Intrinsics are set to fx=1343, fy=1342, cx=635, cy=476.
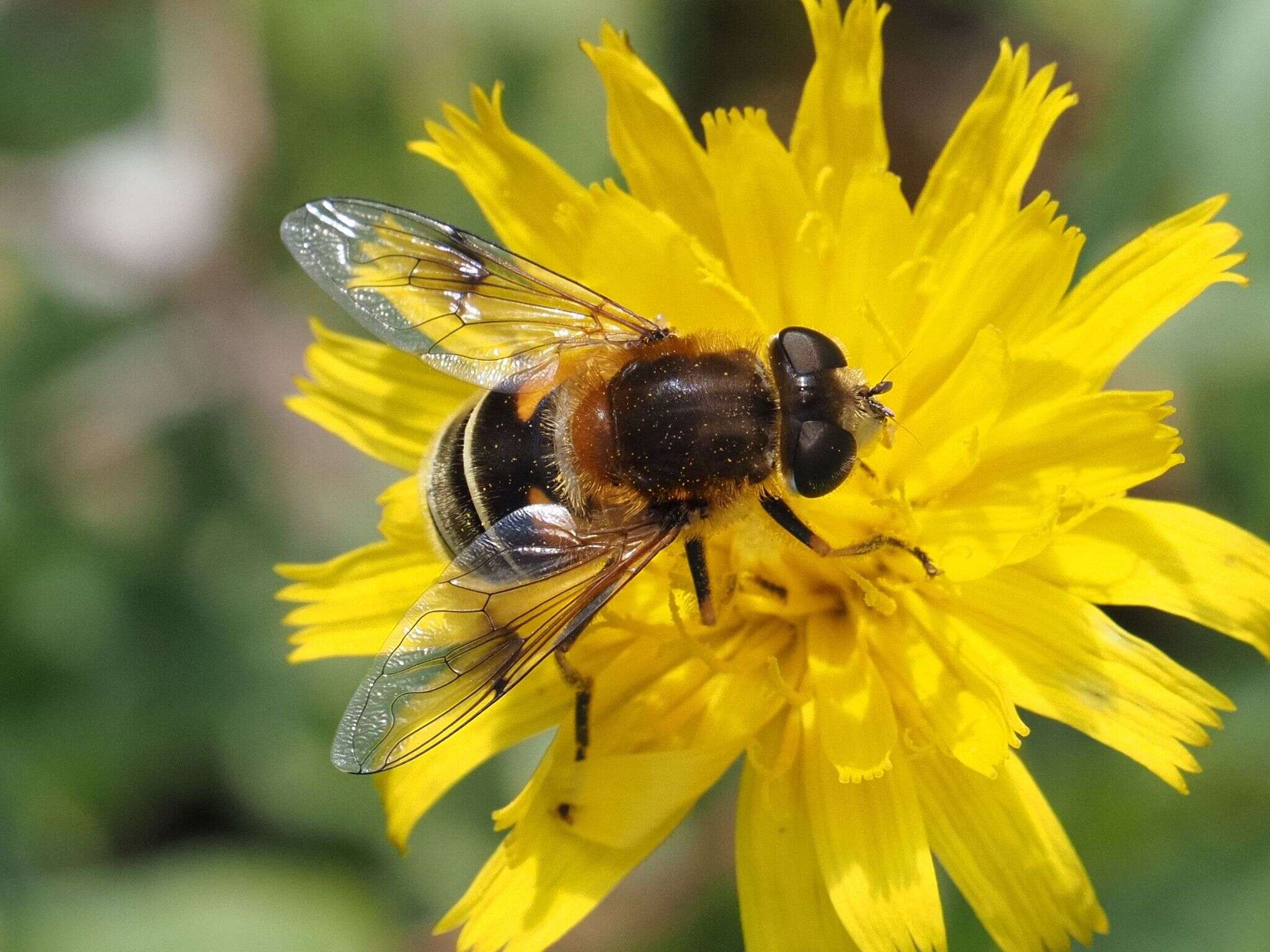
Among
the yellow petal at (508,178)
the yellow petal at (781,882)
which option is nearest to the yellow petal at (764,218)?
the yellow petal at (508,178)

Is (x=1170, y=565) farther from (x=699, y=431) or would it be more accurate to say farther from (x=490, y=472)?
(x=490, y=472)

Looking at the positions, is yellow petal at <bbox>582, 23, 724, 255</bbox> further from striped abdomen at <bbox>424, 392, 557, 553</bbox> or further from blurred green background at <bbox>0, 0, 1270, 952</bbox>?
blurred green background at <bbox>0, 0, 1270, 952</bbox>

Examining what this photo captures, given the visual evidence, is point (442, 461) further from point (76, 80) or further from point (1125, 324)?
point (76, 80)

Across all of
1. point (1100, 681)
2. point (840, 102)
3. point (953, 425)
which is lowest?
point (1100, 681)

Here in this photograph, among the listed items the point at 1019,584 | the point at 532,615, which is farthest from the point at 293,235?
the point at 1019,584

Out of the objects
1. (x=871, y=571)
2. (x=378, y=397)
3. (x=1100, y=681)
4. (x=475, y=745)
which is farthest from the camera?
(x=378, y=397)

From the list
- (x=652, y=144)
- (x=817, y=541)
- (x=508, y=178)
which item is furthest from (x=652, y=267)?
(x=817, y=541)

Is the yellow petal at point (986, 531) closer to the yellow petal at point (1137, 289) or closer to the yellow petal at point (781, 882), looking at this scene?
the yellow petal at point (1137, 289)
